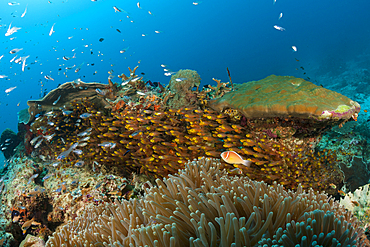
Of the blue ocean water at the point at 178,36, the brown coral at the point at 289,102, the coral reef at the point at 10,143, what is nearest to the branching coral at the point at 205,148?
the brown coral at the point at 289,102

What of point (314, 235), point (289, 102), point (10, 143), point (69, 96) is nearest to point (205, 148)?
point (289, 102)

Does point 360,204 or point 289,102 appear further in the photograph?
point 289,102

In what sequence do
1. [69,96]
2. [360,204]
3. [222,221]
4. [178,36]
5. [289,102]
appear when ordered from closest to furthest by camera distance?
[222,221]
[360,204]
[289,102]
[69,96]
[178,36]

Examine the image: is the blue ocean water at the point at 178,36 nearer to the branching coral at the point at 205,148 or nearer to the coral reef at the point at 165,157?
the coral reef at the point at 165,157

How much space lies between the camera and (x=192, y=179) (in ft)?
7.93

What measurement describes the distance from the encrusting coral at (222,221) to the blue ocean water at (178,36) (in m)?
67.4

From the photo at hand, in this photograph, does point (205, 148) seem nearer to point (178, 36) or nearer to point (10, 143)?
point (10, 143)

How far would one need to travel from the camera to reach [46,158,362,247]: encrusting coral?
1283mm

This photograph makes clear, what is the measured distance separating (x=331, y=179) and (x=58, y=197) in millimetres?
7636

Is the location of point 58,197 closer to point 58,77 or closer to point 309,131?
point 309,131

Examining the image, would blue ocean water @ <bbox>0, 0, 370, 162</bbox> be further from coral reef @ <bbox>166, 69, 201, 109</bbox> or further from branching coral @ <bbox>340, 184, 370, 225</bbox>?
branching coral @ <bbox>340, 184, 370, 225</bbox>

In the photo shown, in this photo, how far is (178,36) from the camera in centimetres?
10431

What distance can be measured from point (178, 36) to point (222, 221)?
115667 mm

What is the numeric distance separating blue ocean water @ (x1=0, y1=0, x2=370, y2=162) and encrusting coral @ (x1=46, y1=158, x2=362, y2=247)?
6742 centimetres
